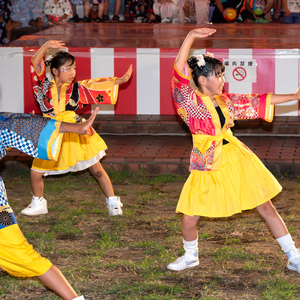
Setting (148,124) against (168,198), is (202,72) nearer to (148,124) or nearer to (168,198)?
(168,198)

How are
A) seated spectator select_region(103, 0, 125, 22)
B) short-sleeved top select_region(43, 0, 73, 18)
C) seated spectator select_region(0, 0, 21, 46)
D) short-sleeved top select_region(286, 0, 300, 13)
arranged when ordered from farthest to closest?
seated spectator select_region(103, 0, 125, 22) < short-sleeved top select_region(43, 0, 73, 18) < seated spectator select_region(0, 0, 21, 46) < short-sleeved top select_region(286, 0, 300, 13)

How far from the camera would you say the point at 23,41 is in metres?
7.39

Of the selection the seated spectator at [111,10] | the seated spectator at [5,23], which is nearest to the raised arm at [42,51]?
the seated spectator at [5,23]

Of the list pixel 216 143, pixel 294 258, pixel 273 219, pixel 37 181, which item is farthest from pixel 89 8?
pixel 294 258

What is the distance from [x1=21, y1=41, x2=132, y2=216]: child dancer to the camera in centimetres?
435

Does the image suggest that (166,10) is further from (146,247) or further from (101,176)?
(146,247)

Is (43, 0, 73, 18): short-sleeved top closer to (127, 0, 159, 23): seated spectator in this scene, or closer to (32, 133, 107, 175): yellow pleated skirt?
(127, 0, 159, 23): seated spectator

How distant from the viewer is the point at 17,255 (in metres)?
2.58

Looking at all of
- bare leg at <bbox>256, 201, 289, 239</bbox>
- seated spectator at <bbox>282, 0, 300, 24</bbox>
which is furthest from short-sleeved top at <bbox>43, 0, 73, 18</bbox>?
bare leg at <bbox>256, 201, 289, 239</bbox>

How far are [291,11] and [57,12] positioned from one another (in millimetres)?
4416

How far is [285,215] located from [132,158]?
6.28 ft

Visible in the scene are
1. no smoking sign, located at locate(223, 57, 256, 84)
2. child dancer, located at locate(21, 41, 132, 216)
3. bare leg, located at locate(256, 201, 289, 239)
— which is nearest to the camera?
bare leg, located at locate(256, 201, 289, 239)

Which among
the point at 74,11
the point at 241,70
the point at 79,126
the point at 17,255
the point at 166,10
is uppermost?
the point at 79,126

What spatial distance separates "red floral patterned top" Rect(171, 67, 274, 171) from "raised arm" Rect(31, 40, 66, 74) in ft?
4.25
